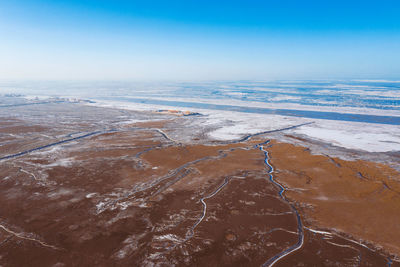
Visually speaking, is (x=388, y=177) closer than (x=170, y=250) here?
No

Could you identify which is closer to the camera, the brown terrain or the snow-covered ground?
the brown terrain

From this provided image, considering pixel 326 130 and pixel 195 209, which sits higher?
pixel 326 130

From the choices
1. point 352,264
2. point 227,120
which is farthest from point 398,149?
point 227,120

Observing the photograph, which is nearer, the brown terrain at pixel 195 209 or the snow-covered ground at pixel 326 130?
the brown terrain at pixel 195 209

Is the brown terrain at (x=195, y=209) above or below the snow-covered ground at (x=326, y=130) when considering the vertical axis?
below

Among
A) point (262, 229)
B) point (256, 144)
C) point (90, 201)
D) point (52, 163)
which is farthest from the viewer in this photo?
point (256, 144)

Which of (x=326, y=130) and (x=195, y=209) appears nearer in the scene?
(x=195, y=209)

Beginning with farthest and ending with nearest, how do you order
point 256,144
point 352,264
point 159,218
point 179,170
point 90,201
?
point 256,144
point 179,170
point 90,201
point 159,218
point 352,264

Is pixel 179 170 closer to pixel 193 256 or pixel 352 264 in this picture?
pixel 193 256
